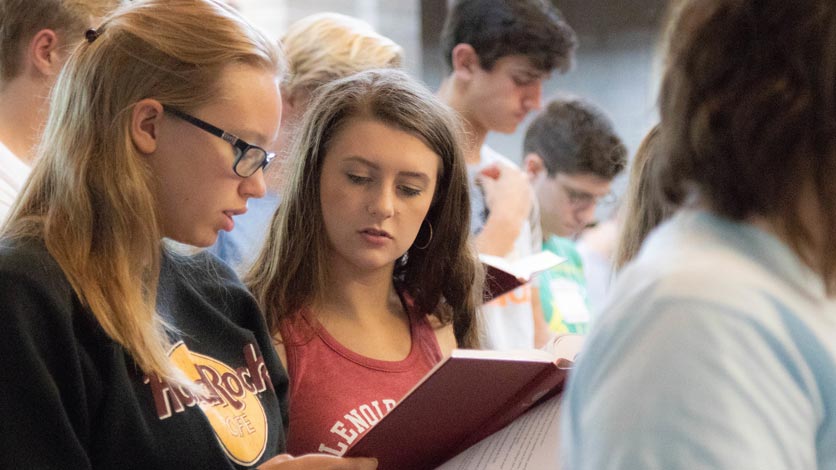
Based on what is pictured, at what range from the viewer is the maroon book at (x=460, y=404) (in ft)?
4.48

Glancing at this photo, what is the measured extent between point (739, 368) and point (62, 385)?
863 millimetres

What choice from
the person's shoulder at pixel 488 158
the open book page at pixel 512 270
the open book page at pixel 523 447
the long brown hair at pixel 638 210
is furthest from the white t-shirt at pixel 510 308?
the open book page at pixel 523 447

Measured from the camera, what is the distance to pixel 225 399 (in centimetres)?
147

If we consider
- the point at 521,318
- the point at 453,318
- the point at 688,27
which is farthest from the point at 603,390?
the point at 521,318

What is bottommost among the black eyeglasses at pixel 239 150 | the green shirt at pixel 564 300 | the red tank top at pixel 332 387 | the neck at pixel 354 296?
the green shirt at pixel 564 300

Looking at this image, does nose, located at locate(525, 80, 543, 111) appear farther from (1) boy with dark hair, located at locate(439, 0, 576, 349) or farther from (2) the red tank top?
(2) the red tank top

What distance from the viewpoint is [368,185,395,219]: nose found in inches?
72.7

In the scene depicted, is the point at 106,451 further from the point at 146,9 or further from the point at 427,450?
the point at 146,9

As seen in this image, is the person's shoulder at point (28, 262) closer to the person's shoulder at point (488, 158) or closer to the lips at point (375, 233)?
the lips at point (375, 233)

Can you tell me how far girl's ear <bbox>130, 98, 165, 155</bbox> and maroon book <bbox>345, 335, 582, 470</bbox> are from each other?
514 mm

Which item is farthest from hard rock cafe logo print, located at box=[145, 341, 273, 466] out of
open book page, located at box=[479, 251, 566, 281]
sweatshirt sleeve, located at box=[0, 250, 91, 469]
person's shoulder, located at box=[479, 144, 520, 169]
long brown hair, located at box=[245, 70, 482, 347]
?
person's shoulder, located at box=[479, 144, 520, 169]

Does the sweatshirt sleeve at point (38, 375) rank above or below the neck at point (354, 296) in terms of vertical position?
above

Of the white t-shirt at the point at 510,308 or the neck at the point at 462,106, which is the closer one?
the white t-shirt at the point at 510,308

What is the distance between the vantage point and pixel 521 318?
2797mm
